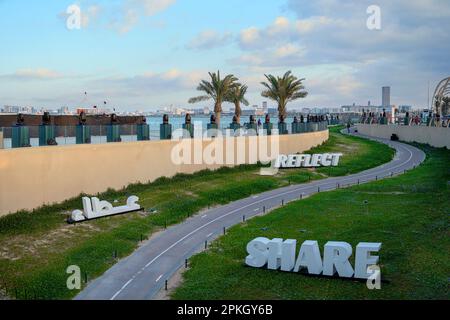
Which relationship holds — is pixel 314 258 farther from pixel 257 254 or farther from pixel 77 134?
pixel 77 134

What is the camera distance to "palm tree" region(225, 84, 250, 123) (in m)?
71.9

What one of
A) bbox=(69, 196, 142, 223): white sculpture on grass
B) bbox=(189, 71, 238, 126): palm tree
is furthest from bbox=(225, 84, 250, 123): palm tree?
bbox=(69, 196, 142, 223): white sculpture on grass

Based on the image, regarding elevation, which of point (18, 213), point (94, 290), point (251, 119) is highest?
point (251, 119)

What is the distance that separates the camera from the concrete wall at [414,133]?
3573 inches

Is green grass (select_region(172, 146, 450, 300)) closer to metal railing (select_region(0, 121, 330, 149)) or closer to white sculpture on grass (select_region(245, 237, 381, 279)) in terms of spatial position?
white sculpture on grass (select_region(245, 237, 381, 279))

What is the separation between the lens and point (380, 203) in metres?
46.6

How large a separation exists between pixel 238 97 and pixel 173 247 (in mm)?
41855

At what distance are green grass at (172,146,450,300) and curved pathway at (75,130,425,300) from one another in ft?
4.76

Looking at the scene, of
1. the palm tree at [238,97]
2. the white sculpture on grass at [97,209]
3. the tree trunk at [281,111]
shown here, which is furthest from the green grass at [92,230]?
the tree trunk at [281,111]

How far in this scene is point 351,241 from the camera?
3419cm

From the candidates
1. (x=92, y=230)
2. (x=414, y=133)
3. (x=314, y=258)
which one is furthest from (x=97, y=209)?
(x=414, y=133)
